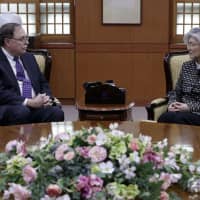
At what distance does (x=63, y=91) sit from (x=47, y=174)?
631cm

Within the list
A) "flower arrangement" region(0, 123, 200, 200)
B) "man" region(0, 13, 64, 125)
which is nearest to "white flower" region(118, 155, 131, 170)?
"flower arrangement" region(0, 123, 200, 200)

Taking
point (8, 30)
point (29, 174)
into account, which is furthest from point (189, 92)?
point (29, 174)

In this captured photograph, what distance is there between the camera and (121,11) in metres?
7.73

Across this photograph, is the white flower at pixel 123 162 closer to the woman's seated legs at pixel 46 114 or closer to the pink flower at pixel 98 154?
the pink flower at pixel 98 154

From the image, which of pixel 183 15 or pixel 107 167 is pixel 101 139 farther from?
pixel 183 15

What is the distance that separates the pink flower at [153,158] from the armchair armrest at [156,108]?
2.76 metres

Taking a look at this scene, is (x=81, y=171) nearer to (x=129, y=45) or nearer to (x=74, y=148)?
(x=74, y=148)

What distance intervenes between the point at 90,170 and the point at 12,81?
9.11 feet

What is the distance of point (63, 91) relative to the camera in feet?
26.4

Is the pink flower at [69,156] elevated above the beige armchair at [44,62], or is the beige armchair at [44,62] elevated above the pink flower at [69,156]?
the beige armchair at [44,62]

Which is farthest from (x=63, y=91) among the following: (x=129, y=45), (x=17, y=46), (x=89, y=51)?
(x=17, y=46)

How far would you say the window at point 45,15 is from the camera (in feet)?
26.3

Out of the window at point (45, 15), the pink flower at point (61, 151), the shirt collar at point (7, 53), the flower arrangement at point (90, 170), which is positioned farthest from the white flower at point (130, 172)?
the window at point (45, 15)

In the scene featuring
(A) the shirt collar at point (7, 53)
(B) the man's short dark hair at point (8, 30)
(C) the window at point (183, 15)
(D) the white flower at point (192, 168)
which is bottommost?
(D) the white flower at point (192, 168)
